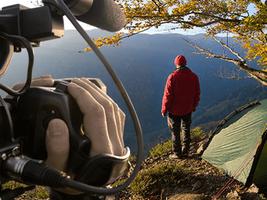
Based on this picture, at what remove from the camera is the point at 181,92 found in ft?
31.0

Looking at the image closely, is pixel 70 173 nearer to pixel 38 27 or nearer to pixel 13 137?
pixel 13 137

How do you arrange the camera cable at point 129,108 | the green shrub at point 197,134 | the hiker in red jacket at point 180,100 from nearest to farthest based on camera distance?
the camera cable at point 129,108 → the hiker in red jacket at point 180,100 → the green shrub at point 197,134

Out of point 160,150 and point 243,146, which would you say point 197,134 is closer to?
point 160,150

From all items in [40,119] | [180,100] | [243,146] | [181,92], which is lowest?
[243,146]

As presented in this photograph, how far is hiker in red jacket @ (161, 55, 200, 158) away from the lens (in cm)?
937

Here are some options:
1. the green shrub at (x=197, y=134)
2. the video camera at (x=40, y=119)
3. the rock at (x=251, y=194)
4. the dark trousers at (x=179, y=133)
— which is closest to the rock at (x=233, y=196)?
the rock at (x=251, y=194)

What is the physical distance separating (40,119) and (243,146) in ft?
23.6

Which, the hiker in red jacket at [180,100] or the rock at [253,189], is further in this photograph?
the hiker in red jacket at [180,100]

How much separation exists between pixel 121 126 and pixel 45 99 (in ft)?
0.65

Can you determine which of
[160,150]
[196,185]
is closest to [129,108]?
[196,185]

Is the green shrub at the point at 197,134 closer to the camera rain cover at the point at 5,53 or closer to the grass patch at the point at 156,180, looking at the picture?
the grass patch at the point at 156,180

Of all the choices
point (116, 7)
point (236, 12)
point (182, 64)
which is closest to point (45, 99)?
point (116, 7)

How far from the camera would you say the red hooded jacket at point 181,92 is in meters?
9.37

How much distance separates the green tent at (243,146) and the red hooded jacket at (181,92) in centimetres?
89
